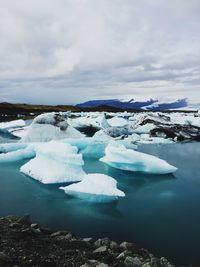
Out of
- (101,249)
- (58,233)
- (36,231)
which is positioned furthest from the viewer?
(58,233)

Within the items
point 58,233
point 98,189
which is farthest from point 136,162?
point 58,233

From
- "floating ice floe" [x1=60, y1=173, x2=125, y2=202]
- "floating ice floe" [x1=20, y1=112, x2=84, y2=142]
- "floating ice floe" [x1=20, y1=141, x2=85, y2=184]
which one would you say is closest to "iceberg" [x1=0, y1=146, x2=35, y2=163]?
"floating ice floe" [x1=20, y1=141, x2=85, y2=184]

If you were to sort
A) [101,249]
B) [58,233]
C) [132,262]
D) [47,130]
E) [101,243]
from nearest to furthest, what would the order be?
[132,262] → [101,249] → [101,243] → [58,233] → [47,130]

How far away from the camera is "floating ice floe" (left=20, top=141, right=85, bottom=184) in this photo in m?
8.69

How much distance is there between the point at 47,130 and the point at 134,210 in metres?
9.27

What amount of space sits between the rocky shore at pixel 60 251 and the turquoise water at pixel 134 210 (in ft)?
1.84

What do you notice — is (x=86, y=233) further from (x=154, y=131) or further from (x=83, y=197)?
(x=154, y=131)

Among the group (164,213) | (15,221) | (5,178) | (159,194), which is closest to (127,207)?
(164,213)

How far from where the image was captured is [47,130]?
15461 mm

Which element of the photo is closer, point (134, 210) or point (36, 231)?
point (36, 231)

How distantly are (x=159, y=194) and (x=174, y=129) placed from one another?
1290 cm

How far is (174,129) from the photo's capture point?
20.5 meters

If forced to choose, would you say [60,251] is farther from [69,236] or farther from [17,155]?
[17,155]

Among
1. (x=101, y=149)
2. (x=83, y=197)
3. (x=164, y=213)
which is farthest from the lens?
(x=101, y=149)
